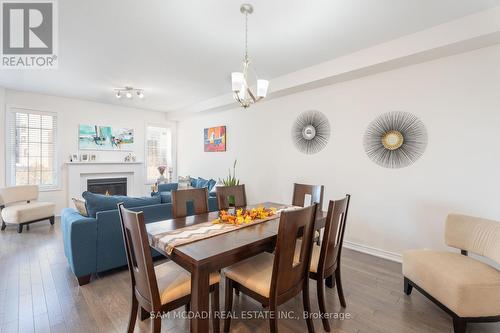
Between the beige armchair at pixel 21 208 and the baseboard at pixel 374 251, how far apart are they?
5.21m

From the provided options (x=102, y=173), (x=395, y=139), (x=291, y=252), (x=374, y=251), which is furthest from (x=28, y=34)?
(x=374, y=251)

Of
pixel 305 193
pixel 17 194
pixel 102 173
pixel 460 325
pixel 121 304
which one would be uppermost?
pixel 102 173

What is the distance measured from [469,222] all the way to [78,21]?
4318 mm

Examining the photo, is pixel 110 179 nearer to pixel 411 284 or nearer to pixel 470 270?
pixel 411 284

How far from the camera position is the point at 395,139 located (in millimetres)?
2980

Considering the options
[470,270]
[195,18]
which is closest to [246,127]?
[195,18]

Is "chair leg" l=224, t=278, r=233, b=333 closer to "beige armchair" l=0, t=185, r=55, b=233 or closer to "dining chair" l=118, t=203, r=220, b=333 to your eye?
"dining chair" l=118, t=203, r=220, b=333

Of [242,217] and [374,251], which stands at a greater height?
[242,217]

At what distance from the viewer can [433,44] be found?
2.42 m

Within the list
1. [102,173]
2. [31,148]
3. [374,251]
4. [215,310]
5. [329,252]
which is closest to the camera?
[215,310]

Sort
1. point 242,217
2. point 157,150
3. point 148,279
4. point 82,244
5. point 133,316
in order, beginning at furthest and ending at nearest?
point 157,150 < point 82,244 < point 242,217 < point 133,316 < point 148,279

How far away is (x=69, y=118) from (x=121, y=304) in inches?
193

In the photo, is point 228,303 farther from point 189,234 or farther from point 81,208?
point 81,208

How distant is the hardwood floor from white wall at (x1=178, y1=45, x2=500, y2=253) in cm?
68
